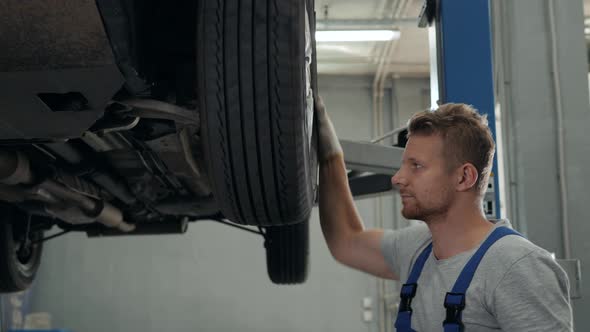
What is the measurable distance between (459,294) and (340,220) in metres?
0.71

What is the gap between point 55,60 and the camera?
1530 mm

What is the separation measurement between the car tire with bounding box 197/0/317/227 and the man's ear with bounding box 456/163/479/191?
38 cm

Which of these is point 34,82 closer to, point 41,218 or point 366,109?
point 41,218

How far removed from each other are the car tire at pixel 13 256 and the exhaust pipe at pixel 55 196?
492 mm

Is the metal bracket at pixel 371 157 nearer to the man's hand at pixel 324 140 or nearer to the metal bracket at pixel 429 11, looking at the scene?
the man's hand at pixel 324 140

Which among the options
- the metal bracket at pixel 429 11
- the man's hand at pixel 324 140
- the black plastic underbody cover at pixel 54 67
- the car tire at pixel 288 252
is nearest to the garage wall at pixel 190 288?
the car tire at pixel 288 252

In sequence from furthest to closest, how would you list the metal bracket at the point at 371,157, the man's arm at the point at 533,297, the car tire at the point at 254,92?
the metal bracket at the point at 371,157 → the car tire at the point at 254,92 → the man's arm at the point at 533,297

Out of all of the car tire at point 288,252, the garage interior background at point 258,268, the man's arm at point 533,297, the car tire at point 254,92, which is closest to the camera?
the man's arm at point 533,297

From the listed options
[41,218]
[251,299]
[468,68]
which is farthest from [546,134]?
[251,299]

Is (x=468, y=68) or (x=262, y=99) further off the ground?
(x=468, y=68)

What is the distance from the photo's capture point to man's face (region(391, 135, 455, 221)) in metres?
1.70

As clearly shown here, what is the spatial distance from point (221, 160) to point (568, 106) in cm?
264

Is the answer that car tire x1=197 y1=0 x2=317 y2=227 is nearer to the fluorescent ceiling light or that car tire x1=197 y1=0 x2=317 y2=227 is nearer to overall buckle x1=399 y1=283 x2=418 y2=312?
overall buckle x1=399 y1=283 x2=418 y2=312

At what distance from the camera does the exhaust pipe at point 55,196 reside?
2.30 m
